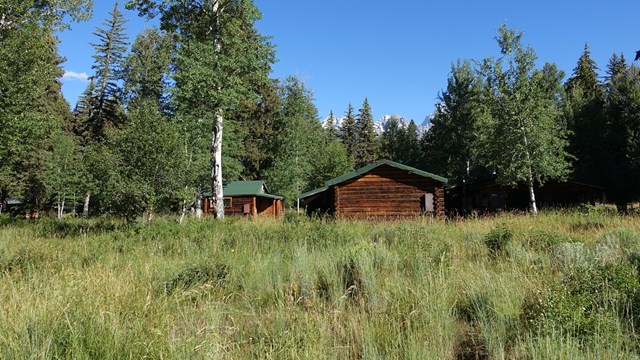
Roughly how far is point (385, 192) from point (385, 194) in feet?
0.39

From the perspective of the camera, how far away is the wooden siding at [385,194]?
22.2 meters

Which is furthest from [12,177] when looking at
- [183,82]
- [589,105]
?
[589,105]

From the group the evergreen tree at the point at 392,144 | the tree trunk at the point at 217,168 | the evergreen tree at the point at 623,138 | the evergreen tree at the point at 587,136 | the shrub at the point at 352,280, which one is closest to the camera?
the shrub at the point at 352,280

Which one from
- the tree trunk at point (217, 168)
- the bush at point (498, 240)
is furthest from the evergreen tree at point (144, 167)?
the bush at point (498, 240)

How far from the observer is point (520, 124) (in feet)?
82.2

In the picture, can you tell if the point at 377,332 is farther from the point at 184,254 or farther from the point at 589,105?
the point at 589,105

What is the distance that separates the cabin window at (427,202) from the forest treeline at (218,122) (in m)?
6.85

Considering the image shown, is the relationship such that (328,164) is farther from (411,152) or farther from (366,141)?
(366,141)

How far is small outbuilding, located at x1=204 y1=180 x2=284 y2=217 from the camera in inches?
1460

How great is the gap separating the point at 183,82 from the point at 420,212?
14.5 m

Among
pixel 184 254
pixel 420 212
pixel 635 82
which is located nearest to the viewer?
pixel 184 254

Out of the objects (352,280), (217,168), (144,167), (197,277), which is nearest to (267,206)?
(217,168)

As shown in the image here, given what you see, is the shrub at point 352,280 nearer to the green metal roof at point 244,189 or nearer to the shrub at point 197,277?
the shrub at point 197,277

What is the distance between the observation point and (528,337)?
3326 mm
